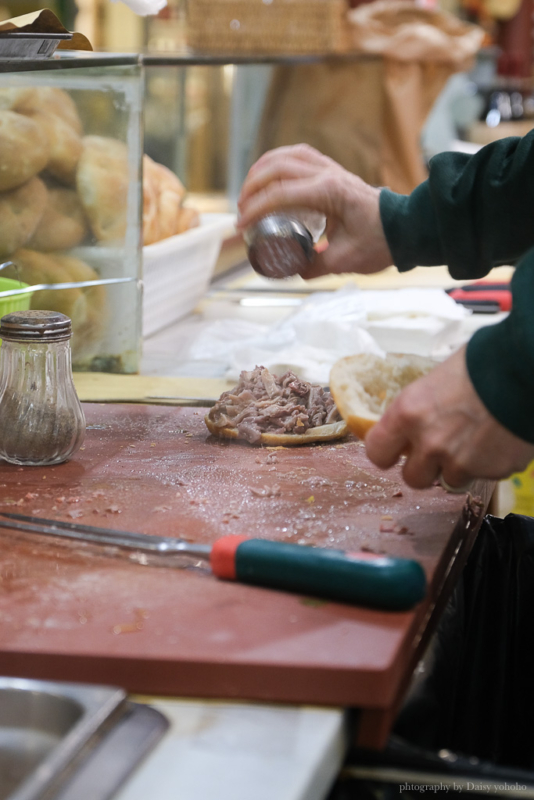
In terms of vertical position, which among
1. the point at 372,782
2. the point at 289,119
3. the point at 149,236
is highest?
the point at 289,119

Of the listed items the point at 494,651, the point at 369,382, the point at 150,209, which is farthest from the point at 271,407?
the point at 150,209

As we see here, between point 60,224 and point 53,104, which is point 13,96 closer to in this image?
point 53,104

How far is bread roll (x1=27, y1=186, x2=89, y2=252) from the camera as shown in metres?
1.78

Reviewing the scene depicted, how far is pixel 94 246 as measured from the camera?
6.14 ft

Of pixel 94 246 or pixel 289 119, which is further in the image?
pixel 289 119

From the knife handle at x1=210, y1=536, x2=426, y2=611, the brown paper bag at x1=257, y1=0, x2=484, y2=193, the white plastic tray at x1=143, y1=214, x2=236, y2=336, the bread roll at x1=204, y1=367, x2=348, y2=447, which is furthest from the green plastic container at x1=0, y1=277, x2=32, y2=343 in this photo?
the brown paper bag at x1=257, y1=0, x2=484, y2=193

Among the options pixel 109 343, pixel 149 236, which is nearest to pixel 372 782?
pixel 109 343

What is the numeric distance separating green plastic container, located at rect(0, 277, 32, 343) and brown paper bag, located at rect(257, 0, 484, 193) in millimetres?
2269

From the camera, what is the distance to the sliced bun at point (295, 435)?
4.71 ft

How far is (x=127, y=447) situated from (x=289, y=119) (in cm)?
262

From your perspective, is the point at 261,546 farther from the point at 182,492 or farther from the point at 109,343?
the point at 109,343

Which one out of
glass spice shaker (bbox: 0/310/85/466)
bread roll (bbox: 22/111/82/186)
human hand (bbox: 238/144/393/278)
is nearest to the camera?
glass spice shaker (bbox: 0/310/85/466)

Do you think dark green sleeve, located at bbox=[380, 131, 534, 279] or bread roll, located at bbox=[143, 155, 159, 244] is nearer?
dark green sleeve, located at bbox=[380, 131, 534, 279]

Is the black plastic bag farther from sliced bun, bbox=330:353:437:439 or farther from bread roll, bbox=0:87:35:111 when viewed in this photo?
bread roll, bbox=0:87:35:111
